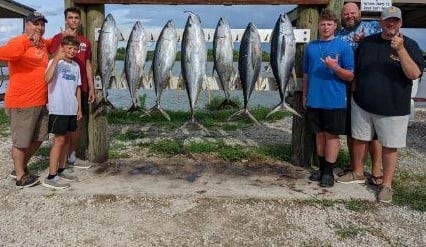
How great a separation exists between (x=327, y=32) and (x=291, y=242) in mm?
2271

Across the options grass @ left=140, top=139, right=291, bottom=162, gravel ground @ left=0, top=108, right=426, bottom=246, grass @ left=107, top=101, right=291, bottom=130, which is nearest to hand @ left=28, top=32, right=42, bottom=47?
gravel ground @ left=0, top=108, right=426, bottom=246

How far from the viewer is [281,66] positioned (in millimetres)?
5219

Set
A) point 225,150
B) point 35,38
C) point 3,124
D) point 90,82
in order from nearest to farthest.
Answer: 1. point 35,38
2. point 90,82
3. point 225,150
4. point 3,124

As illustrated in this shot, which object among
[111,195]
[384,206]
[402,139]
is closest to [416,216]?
[384,206]

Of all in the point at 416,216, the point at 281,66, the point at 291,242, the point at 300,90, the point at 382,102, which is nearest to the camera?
the point at 291,242

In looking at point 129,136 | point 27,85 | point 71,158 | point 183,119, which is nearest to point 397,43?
point 27,85

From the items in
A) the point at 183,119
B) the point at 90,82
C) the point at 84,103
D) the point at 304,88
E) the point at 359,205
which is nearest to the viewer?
the point at 359,205

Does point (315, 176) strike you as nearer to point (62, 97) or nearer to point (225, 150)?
point (225, 150)

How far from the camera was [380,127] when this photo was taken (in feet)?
15.9

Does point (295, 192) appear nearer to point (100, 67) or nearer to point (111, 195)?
point (111, 195)

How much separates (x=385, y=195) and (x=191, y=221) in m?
2.05

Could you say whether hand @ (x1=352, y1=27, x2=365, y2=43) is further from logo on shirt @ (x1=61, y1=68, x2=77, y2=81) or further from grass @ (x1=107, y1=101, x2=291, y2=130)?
grass @ (x1=107, y1=101, x2=291, y2=130)

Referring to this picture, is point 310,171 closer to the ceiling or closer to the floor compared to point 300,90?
closer to the floor

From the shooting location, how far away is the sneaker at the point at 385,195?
480 cm
